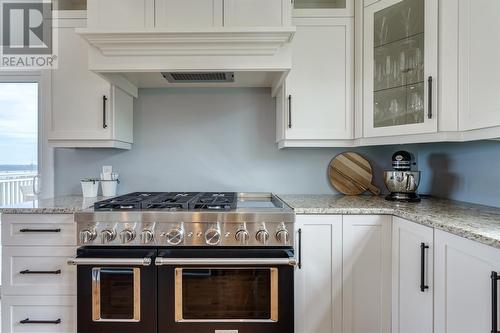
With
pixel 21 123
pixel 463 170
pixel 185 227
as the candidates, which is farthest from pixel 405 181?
pixel 21 123

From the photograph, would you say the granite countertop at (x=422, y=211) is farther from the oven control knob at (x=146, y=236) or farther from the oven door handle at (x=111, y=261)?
the oven control knob at (x=146, y=236)

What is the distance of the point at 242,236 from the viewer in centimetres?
152

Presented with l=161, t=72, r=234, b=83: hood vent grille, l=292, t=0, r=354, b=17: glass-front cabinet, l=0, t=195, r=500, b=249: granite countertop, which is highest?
l=292, t=0, r=354, b=17: glass-front cabinet

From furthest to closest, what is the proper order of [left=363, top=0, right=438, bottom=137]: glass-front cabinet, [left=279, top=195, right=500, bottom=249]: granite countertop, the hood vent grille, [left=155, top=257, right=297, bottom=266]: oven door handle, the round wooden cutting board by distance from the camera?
the round wooden cutting board
the hood vent grille
[left=363, top=0, right=438, bottom=137]: glass-front cabinet
[left=155, top=257, right=297, bottom=266]: oven door handle
[left=279, top=195, right=500, bottom=249]: granite countertop

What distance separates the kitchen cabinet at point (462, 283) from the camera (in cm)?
98

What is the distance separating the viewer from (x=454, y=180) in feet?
6.25

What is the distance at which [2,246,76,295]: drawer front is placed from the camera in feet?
5.33

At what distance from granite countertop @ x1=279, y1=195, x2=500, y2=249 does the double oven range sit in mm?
286

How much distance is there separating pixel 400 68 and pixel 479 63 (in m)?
0.46

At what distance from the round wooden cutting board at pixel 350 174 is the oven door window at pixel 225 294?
3.39 ft

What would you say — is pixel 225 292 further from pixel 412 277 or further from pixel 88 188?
pixel 88 188

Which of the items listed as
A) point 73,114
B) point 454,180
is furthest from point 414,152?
point 73,114

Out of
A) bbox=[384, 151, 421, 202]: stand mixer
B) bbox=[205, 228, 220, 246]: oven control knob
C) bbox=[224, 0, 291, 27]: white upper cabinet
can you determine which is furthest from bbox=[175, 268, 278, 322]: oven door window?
bbox=[224, 0, 291, 27]: white upper cabinet

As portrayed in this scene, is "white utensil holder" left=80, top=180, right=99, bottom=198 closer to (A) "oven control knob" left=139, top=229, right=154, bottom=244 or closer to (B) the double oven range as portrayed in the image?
(B) the double oven range
